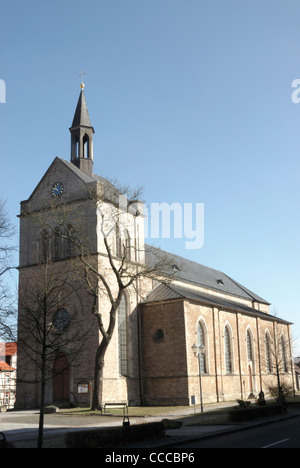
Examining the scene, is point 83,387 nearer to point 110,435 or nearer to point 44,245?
point 44,245

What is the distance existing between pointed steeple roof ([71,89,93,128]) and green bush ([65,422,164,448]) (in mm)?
28515

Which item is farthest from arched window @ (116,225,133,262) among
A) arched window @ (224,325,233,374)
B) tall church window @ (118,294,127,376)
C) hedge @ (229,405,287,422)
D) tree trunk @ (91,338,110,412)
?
hedge @ (229,405,287,422)

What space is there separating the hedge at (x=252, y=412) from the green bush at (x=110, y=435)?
232 inches

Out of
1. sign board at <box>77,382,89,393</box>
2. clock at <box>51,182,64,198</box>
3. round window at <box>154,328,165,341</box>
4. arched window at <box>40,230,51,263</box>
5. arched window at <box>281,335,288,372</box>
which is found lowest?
sign board at <box>77,382,89,393</box>

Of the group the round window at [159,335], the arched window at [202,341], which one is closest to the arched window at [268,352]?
the arched window at [202,341]

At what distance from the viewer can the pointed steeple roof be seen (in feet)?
131

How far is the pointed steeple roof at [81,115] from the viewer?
39.8 m

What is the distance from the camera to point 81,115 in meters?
40.2

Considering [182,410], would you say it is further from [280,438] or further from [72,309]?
[280,438]

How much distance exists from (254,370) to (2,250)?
1113 inches

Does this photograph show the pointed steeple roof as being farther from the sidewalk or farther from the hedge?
the hedge

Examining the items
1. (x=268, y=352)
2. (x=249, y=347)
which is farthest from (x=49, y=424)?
(x=268, y=352)

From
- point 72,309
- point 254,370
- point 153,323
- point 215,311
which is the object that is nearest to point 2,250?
point 72,309

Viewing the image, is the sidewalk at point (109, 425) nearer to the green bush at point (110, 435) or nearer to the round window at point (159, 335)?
the green bush at point (110, 435)
